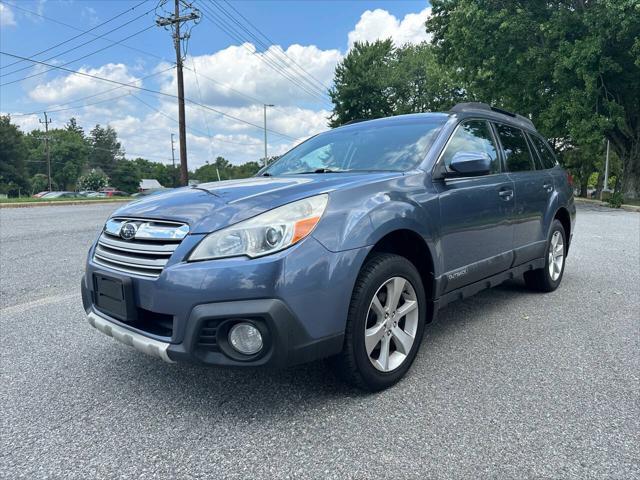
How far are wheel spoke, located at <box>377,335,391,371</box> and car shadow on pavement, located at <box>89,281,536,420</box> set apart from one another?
0.49 feet

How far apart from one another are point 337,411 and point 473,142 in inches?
90.4

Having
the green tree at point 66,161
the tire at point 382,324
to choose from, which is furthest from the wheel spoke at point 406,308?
the green tree at point 66,161

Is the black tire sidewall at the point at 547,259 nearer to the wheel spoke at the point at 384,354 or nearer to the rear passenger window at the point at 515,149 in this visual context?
the rear passenger window at the point at 515,149

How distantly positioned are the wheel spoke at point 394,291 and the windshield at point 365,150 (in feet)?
2.62

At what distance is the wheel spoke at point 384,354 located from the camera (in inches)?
98.1

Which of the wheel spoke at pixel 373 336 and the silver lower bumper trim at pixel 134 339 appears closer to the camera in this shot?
the silver lower bumper trim at pixel 134 339

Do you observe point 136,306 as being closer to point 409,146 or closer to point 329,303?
point 329,303

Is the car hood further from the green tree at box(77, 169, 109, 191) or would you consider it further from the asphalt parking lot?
the green tree at box(77, 169, 109, 191)

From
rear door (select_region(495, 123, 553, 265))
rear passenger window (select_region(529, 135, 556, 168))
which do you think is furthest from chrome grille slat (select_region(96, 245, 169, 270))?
rear passenger window (select_region(529, 135, 556, 168))

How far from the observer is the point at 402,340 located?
2619mm

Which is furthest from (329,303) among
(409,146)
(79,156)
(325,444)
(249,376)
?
(79,156)

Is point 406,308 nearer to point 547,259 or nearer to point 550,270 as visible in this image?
point 547,259

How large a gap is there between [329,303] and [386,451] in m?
0.68

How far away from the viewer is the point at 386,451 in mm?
1984
